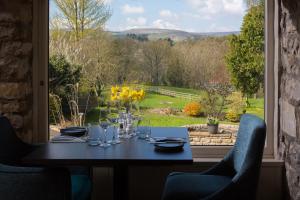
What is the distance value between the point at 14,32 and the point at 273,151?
2.27 metres

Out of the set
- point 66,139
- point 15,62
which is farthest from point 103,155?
point 15,62

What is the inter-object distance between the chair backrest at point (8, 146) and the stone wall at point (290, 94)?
1869 mm

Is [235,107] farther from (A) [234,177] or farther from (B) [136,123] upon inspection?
(A) [234,177]

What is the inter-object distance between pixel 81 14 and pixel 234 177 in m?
1.99

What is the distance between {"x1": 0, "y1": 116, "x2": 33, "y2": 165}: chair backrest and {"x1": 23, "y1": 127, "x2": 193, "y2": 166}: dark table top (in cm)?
26

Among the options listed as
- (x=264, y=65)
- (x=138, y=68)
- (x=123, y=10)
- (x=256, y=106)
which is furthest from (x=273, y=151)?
(x=123, y=10)

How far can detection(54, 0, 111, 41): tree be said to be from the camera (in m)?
3.69

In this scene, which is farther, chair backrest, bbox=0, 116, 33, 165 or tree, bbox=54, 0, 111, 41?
tree, bbox=54, 0, 111, 41

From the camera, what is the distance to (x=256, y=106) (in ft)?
12.1

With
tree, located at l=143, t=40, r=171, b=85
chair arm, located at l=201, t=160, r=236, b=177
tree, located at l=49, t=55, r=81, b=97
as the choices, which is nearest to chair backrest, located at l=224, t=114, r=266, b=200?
chair arm, located at l=201, t=160, r=236, b=177

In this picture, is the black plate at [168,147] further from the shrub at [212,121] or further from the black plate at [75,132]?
the shrub at [212,121]

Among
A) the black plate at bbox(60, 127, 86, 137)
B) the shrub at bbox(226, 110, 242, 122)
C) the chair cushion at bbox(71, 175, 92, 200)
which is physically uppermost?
the shrub at bbox(226, 110, 242, 122)

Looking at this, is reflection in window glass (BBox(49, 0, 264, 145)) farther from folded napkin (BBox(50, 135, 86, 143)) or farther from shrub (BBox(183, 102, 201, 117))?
Answer: folded napkin (BBox(50, 135, 86, 143))

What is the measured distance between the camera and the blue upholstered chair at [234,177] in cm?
241
